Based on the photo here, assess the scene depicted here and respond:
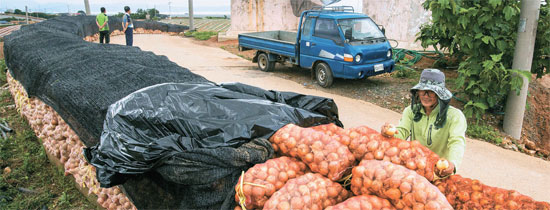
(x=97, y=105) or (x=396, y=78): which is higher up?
(x=97, y=105)

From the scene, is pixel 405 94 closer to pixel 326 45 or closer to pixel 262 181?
pixel 326 45

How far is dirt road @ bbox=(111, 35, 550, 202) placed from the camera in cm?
564

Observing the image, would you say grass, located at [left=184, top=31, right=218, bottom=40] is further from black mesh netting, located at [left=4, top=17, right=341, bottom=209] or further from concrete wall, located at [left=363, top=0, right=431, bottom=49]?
black mesh netting, located at [left=4, top=17, right=341, bottom=209]

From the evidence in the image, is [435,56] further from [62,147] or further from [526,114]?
[62,147]

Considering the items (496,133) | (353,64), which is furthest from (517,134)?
(353,64)

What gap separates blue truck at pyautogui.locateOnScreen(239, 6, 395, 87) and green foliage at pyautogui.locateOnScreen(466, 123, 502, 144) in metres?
3.14

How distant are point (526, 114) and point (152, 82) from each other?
8.43 meters

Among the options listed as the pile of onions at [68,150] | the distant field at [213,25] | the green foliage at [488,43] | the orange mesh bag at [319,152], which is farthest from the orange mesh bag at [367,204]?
the distant field at [213,25]

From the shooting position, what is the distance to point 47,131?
6.45 metres

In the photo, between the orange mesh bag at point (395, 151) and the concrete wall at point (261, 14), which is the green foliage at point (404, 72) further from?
the concrete wall at point (261, 14)

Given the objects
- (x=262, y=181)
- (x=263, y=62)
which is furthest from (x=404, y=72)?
(x=262, y=181)

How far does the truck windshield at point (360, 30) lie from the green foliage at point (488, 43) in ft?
8.31

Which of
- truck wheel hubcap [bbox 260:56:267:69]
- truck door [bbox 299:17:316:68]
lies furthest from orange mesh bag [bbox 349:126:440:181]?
truck wheel hubcap [bbox 260:56:267:69]

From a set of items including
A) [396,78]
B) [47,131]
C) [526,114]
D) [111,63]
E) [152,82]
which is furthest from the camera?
[396,78]
